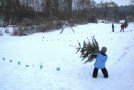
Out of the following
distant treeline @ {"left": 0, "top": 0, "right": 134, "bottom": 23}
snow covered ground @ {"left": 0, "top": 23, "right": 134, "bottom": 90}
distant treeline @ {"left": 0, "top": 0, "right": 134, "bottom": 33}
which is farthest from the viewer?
distant treeline @ {"left": 0, "top": 0, "right": 134, "bottom": 23}

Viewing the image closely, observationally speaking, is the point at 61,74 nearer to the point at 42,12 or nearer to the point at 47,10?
the point at 47,10

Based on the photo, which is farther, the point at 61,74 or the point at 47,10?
the point at 47,10

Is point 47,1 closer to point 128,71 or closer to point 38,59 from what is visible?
point 38,59

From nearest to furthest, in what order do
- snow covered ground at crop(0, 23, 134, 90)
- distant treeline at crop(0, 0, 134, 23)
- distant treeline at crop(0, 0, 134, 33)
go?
snow covered ground at crop(0, 23, 134, 90), distant treeline at crop(0, 0, 134, 33), distant treeline at crop(0, 0, 134, 23)

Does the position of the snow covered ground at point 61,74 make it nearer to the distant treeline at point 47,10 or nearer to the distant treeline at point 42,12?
the distant treeline at point 42,12

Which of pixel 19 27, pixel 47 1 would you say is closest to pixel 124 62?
pixel 19 27

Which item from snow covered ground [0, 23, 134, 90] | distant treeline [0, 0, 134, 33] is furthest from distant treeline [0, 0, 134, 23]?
snow covered ground [0, 23, 134, 90]

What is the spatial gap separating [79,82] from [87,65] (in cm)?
268

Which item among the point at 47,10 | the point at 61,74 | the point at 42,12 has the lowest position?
the point at 61,74

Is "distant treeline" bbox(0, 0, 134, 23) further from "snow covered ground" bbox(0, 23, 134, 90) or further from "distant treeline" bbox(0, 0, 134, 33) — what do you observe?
"snow covered ground" bbox(0, 23, 134, 90)

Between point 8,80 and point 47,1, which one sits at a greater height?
point 47,1

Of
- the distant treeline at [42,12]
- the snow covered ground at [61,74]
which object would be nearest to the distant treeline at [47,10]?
the distant treeline at [42,12]

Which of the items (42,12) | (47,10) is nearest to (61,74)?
(47,10)

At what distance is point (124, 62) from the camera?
11.7 meters
